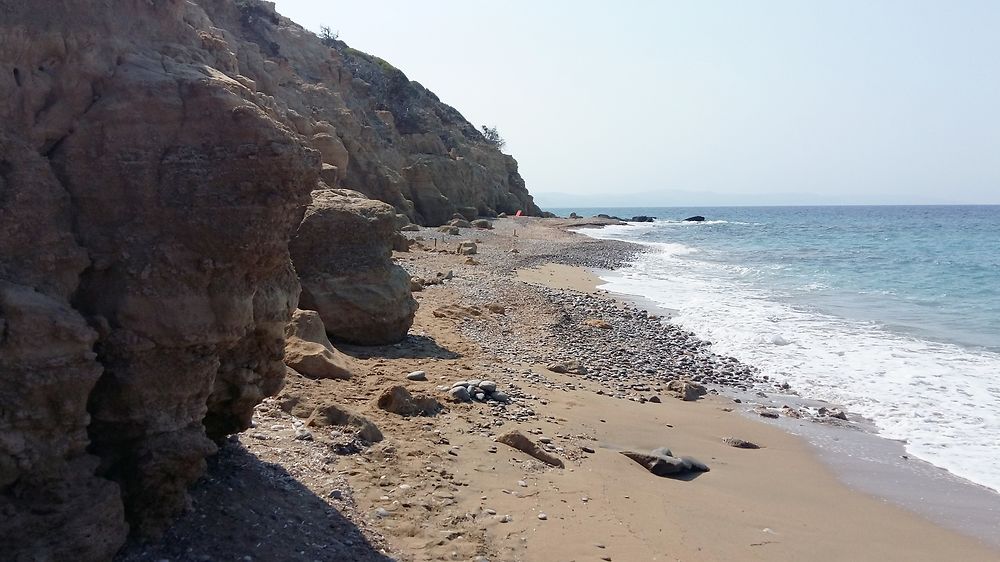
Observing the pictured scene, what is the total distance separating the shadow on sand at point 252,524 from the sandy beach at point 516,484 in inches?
0.5

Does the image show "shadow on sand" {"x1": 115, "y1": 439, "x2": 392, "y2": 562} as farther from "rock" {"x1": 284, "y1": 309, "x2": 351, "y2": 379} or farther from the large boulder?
the large boulder

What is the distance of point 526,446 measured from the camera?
6785 millimetres

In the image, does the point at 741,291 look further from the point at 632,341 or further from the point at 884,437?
the point at 884,437

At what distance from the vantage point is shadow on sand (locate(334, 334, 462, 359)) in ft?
31.8

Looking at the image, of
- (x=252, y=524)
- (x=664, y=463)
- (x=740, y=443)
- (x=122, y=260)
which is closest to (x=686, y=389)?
(x=740, y=443)

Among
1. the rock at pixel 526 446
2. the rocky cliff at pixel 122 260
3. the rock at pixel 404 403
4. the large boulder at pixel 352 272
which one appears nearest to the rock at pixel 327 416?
the rock at pixel 404 403

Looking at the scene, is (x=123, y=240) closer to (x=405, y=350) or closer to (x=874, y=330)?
(x=405, y=350)

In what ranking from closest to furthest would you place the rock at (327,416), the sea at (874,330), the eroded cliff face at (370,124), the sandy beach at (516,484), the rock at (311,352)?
the sandy beach at (516,484), the rock at (327,416), the rock at (311,352), the sea at (874,330), the eroded cliff face at (370,124)

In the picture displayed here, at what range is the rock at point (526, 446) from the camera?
6680 mm

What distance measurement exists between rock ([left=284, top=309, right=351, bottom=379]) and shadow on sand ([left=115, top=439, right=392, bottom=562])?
2.57 meters

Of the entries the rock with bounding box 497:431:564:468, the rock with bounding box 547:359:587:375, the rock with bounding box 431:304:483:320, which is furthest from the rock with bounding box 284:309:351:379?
the rock with bounding box 431:304:483:320

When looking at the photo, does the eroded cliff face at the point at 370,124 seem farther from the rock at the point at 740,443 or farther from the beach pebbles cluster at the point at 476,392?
the rock at the point at 740,443

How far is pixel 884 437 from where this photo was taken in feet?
29.8

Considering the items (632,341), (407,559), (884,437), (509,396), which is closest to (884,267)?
(632,341)
